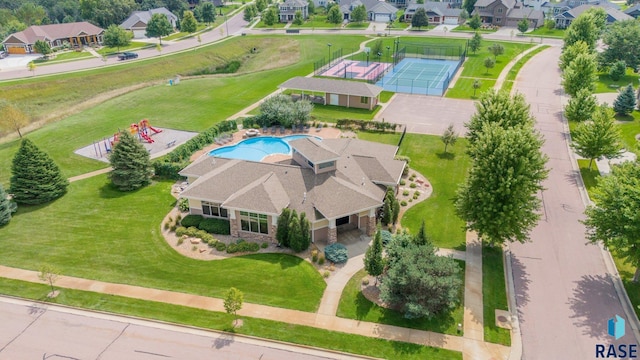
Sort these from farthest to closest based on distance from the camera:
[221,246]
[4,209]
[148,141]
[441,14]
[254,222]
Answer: [441,14]
[148,141]
[4,209]
[254,222]
[221,246]

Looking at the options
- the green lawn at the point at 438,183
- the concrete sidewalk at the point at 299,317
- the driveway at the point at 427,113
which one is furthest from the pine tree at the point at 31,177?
the driveway at the point at 427,113

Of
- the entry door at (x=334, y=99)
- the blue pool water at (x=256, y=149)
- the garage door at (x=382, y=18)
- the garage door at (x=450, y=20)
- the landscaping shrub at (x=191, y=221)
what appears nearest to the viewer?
the landscaping shrub at (x=191, y=221)

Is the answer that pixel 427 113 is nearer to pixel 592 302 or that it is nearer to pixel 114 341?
pixel 592 302

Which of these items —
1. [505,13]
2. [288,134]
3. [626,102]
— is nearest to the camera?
[288,134]

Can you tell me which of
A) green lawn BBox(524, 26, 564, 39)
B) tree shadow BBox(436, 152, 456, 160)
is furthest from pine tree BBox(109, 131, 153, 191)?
green lawn BBox(524, 26, 564, 39)

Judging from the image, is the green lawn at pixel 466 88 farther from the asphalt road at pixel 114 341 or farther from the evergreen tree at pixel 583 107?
the asphalt road at pixel 114 341

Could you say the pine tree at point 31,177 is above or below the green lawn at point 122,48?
below

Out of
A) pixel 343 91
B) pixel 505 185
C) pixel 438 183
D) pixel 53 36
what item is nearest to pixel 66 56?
pixel 53 36

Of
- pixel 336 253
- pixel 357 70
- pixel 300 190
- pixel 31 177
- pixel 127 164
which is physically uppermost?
pixel 357 70

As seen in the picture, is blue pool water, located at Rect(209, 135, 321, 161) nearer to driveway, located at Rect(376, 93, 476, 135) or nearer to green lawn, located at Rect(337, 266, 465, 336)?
driveway, located at Rect(376, 93, 476, 135)
